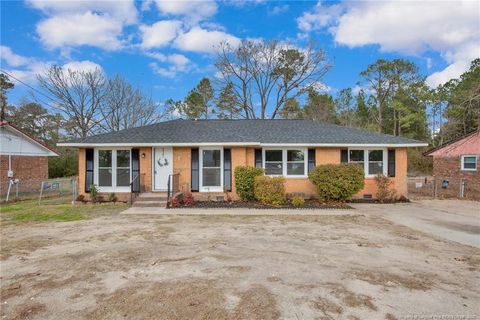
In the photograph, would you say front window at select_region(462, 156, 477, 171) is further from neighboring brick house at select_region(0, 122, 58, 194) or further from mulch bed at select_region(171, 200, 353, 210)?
neighboring brick house at select_region(0, 122, 58, 194)

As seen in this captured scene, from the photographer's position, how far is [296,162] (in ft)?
43.4

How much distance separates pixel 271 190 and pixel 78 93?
25.3m

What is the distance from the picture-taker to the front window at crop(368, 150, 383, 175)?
1335cm

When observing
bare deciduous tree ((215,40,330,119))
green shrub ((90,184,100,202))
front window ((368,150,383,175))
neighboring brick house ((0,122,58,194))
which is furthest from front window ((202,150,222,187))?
bare deciduous tree ((215,40,330,119))

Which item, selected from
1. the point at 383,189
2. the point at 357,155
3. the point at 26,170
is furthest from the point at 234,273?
the point at 26,170

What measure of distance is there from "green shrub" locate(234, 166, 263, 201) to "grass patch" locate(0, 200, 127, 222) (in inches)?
177

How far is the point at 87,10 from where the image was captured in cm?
1373

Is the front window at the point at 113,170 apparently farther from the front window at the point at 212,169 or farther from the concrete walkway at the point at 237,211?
the front window at the point at 212,169

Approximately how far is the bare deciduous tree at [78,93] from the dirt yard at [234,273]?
2423 cm

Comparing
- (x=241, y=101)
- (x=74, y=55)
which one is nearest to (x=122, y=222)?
(x=74, y=55)

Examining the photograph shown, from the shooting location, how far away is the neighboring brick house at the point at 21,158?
1648 cm

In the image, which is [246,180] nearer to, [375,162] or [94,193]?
[375,162]

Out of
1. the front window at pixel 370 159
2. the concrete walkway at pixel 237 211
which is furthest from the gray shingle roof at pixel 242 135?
the concrete walkway at pixel 237 211

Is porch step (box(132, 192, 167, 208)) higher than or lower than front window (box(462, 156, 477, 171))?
lower
